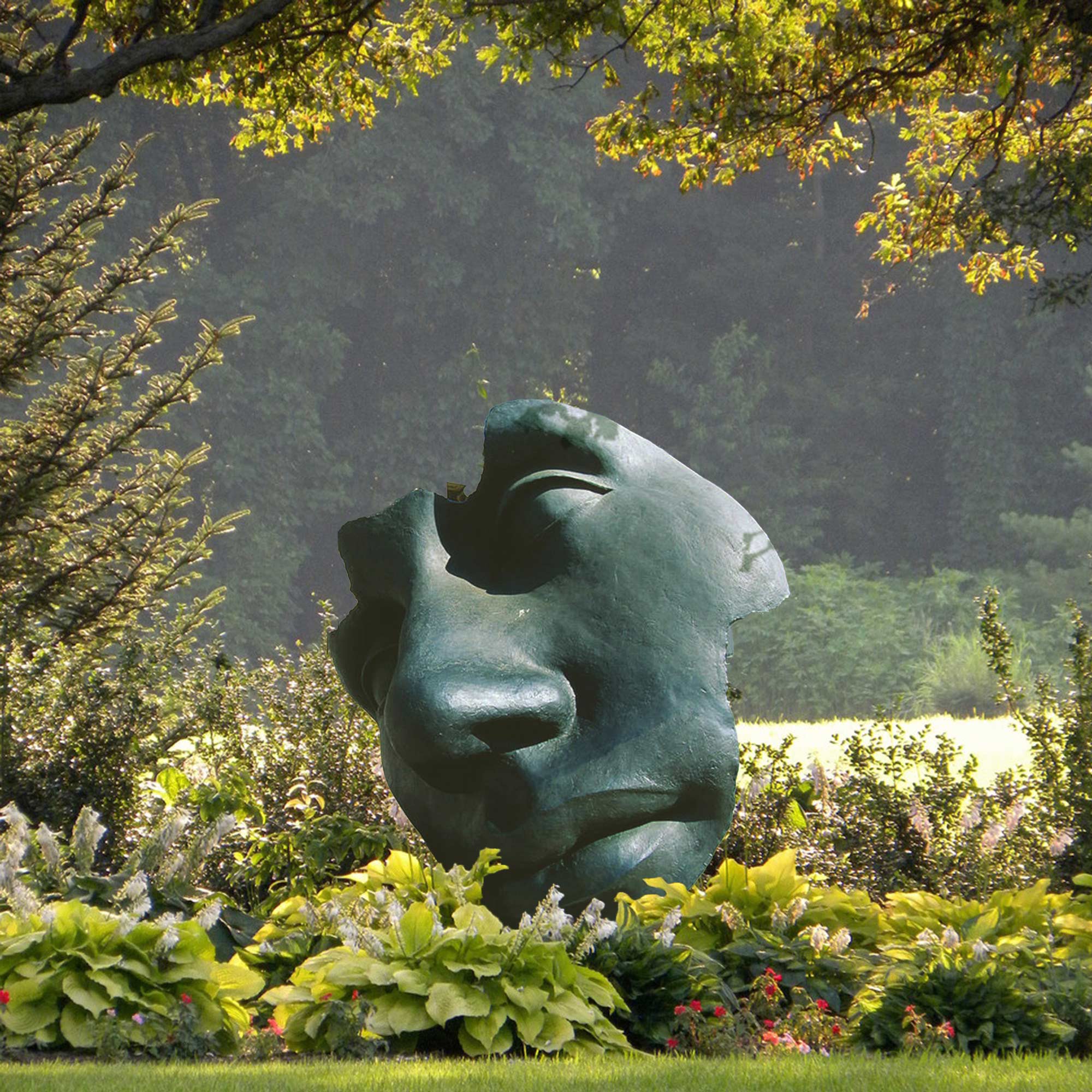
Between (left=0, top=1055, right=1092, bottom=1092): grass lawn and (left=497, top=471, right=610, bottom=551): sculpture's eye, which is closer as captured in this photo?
(left=0, top=1055, right=1092, bottom=1092): grass lawn

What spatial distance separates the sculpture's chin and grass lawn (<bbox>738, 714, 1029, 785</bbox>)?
4.05 metres

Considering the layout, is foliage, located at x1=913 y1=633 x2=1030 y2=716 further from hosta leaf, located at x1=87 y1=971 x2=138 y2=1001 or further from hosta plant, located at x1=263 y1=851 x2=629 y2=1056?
hosta leaf, located at x1=87 y1=971 x2=138 y2=1001

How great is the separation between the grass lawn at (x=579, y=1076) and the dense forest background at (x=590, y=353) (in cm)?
2174

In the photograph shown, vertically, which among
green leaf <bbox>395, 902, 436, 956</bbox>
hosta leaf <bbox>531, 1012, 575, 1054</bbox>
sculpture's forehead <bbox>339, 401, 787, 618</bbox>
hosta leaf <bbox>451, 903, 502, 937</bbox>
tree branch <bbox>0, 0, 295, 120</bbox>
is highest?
tree branch <bbox>0, 0, 295, 120</bbox>

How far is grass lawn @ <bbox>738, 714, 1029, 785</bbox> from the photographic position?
1147 centimetres

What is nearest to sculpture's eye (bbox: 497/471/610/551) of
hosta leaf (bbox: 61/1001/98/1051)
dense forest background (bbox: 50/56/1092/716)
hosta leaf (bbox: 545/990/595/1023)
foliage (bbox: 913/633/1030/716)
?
hosta leaf (bbox: 545/990/595/1023)

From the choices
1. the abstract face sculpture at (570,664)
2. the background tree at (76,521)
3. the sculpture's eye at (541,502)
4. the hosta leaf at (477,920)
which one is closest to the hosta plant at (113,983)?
the hosta leaf at (477,920)

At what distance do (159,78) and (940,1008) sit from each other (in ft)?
17.3

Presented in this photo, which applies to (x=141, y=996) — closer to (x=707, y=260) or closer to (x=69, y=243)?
(x=69, y=243)

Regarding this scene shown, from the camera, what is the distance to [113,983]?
410 cm

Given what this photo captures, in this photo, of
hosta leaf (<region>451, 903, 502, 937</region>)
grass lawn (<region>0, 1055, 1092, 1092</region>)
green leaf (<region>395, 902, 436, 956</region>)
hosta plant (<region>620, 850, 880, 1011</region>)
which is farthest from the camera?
hosta plant (<region>620, 850, 880, 1011</region>)

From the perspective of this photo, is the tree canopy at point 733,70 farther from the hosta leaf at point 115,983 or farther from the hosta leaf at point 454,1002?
the hosta leaf at point 454,1002

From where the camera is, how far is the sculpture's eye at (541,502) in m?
5.48

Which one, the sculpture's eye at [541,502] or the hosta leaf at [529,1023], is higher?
Answer: the sculpture's eye at [541,502]
